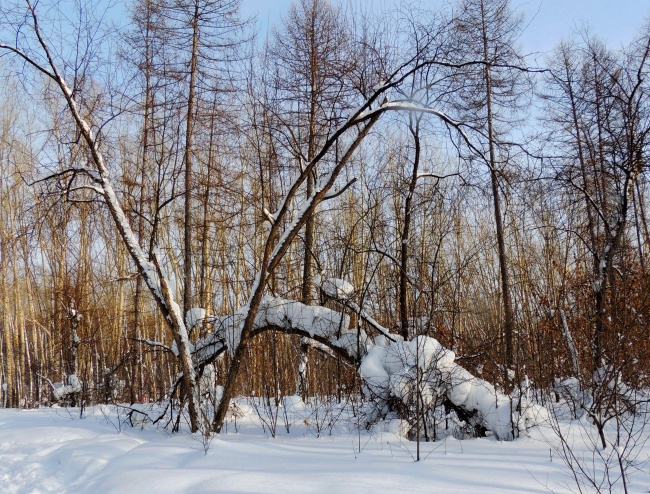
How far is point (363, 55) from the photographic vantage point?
8.09 m

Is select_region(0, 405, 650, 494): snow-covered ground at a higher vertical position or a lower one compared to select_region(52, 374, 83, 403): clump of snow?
lower

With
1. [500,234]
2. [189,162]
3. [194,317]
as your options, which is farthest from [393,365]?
[189,162]

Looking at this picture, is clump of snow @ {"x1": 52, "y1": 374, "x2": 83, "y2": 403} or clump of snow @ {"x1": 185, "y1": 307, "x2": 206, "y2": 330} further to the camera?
clump of snow @ {"x1": 52, "y1": 374, "x2": 83, "y2": 403}

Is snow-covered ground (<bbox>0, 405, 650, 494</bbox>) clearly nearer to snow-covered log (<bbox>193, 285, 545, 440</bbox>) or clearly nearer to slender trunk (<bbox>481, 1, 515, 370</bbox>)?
snow-covered log (<bbox>193, 285, 545, 440</bbox>)

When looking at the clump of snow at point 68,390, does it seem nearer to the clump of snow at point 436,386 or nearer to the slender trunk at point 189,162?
the slender trunk at point 189,162

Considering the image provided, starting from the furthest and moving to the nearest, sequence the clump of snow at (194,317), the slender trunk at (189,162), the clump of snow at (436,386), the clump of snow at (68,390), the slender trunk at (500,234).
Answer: the clump of snow at (68,390)
the slender trunk at (189,162)
the slender trunk at (500,234)
the clump of snow at (194,317)
the clump of snow at (436,386)

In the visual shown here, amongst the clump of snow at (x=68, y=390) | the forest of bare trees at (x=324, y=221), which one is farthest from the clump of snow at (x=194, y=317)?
the clump of snow at (x=68, y=390)

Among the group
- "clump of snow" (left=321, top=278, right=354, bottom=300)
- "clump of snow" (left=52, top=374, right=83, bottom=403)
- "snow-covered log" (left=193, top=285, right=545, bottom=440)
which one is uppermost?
"clump of snow" (left=321, top=278, right=354, bottom=300)

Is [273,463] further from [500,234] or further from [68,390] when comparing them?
[68,390]

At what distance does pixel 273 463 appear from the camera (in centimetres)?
476

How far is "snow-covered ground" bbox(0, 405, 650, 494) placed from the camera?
13.0ft

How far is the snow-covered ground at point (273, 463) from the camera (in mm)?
3961

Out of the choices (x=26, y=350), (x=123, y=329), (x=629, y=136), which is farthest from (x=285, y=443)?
(x=26, y=350)

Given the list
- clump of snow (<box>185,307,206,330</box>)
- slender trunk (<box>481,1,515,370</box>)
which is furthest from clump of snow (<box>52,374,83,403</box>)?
slender trunk (<box>481,1,515,370</box>)
